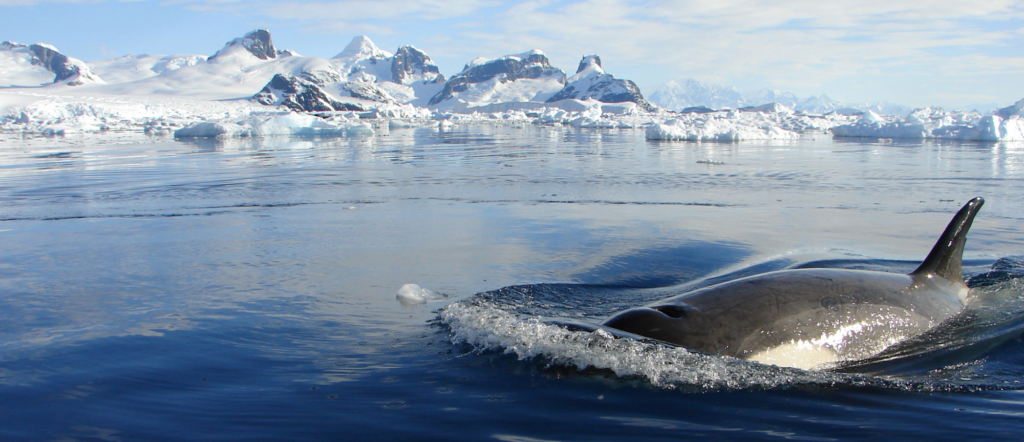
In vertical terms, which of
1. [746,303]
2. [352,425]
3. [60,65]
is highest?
[60,65]

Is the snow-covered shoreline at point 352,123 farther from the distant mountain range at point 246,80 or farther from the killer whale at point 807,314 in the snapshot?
the killer whale at point 807,314

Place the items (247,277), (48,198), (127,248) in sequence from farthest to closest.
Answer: (48,198) < (127,248) < (247,277)

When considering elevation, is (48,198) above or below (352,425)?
above

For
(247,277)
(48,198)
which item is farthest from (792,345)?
(48,198)

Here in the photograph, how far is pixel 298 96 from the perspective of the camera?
114375mm

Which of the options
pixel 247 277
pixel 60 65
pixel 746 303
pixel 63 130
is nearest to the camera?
pixel 746 303

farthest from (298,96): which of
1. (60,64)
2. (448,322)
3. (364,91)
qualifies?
(448,322)

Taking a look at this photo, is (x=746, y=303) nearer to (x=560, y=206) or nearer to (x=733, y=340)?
(x=733, y=340)

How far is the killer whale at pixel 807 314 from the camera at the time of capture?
354 centimetres

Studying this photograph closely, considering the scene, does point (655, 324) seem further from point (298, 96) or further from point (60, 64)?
point (60, 64)

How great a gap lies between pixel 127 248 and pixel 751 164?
1608cm

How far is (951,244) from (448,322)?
3.61 m

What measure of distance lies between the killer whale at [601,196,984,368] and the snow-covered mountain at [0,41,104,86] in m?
186

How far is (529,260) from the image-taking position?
20.6ft
